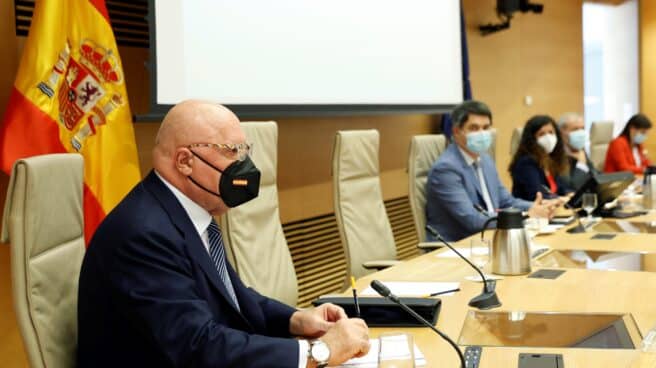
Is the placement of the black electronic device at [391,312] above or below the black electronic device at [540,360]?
above

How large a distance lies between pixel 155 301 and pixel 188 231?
0.66 ft

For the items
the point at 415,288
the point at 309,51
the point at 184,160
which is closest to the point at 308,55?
the point at 309,51

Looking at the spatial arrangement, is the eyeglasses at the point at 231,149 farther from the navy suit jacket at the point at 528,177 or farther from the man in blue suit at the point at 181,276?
the navy suit jacket at the point at 528,177

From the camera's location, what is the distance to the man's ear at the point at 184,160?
1604 mm

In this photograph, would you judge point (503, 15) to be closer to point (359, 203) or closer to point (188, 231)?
point (359, 203)

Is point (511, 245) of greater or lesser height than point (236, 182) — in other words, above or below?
below

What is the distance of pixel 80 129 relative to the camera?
288 cm

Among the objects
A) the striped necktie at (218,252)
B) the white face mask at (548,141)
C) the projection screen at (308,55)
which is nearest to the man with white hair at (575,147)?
the white face mask at (548,141)

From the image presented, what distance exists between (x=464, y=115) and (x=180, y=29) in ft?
5.37

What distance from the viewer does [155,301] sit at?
140 cm

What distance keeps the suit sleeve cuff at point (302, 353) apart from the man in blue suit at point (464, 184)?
2347 millimetres

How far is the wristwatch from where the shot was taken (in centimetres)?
145

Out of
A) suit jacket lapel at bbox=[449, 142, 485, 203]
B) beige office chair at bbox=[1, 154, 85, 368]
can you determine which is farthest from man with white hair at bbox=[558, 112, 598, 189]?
beige office chair at bbox=[1, 154, 85, 368]

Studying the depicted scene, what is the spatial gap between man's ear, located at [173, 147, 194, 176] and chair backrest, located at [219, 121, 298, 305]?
1.11 meters
